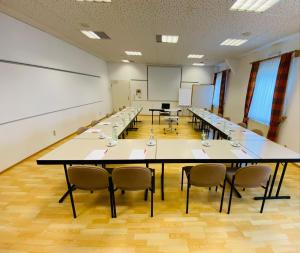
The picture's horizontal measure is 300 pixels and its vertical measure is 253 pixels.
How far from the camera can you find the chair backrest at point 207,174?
1.85 m

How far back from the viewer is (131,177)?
1.79 meters

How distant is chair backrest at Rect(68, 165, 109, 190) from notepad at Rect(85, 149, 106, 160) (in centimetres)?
25

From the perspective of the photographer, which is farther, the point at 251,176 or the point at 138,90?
the point at 138,90

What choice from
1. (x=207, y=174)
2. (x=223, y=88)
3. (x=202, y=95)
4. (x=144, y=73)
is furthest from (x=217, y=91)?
(x=207, y=174)

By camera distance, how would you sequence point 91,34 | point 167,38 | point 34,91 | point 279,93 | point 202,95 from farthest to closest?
point 202,95 < point 167,38 < point 91,34 < point 279,93 < point 34,91

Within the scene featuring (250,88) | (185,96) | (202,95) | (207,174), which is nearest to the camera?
(207,174)

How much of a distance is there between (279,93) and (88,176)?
4.69 metres

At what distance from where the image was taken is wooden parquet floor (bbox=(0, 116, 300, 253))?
1.66 m

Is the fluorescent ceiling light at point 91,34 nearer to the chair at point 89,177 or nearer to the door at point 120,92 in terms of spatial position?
the chair at point 89,177

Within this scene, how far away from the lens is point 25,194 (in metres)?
2.43

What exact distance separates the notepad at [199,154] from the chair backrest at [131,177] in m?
0.72

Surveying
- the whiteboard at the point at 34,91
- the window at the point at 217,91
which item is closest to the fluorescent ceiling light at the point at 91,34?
the whiteboard at the point at 34,91

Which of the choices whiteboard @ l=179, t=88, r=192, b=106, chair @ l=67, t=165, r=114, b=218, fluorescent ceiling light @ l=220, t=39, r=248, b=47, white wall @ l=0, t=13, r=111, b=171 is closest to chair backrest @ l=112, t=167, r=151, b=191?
chair @ l=67, t=165, r=114, b=218

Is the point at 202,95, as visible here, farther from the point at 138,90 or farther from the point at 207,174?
the point at 207,174
